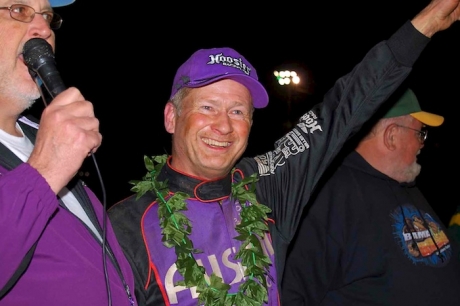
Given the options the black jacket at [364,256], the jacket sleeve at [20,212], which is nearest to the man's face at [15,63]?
the jacket sleeve at [20,212]

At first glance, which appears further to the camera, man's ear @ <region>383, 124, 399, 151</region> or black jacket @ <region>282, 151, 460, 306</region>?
man's ear @ <region>383, 124, 399, 151</region>

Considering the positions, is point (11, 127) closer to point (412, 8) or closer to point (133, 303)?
point (133, 303)

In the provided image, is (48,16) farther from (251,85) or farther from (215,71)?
(251,85)

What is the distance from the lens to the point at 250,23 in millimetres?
12703

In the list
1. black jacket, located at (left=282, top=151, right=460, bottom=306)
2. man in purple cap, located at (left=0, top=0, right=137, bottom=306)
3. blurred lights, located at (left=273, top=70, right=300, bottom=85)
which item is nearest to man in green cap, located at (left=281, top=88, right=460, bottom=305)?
black jacket, located at (left=282, top=151, right=460, bottom=306)

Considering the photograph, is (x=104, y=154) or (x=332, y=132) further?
(x=104, y=154)

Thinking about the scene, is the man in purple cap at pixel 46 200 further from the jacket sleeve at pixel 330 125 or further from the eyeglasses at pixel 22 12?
the jacket sleeve at pixel 330 125

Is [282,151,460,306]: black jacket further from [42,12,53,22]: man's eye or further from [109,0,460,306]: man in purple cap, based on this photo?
[42,12,53,22]: man's eye

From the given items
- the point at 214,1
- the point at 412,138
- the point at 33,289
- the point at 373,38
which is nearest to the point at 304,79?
the point at 373,38

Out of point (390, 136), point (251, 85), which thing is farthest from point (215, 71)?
point (390, 136)

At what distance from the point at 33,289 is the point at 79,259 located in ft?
0.53

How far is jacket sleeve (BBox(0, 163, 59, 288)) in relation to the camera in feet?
3.87

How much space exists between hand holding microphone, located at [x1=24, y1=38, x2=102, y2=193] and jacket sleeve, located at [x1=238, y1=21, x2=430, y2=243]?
111cm

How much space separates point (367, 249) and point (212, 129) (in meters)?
1.31
